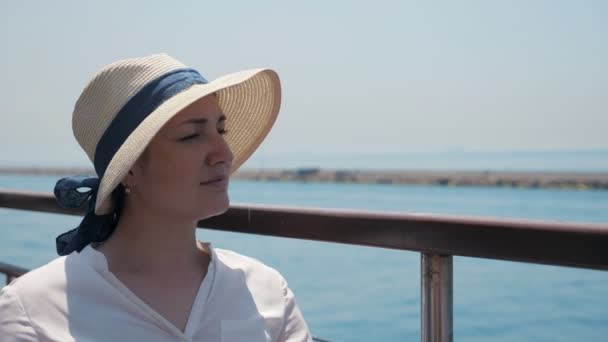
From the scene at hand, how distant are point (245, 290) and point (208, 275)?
0.09m

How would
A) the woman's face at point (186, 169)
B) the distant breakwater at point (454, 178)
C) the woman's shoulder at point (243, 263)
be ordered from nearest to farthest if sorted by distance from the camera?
1. the woman's face at point (186, 169)
2. the woman's shoulder at point (243, 263)
3. the distant breakwater at point (454, 178)

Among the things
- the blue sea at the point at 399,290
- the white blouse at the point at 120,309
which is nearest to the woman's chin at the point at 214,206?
the white blouse at the point at 120,309

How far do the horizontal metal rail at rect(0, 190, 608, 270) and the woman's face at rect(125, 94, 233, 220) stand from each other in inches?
12.6

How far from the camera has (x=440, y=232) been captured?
1513mm

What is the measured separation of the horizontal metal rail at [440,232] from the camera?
1.31m

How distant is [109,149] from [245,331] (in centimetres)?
47

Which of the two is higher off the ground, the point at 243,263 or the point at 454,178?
the point at 243,263

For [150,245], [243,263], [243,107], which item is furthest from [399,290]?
[150,245]

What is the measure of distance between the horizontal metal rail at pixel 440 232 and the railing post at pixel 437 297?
33mm

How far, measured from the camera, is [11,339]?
139 centimetres

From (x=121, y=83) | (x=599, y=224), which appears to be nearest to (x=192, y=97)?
(x=121, y=83)

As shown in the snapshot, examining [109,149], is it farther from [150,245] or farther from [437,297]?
[437,297]

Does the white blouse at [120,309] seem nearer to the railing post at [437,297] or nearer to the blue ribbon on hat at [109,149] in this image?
the blue ribbon on hat at [109,149]

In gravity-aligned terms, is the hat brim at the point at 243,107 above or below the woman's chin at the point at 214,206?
above
